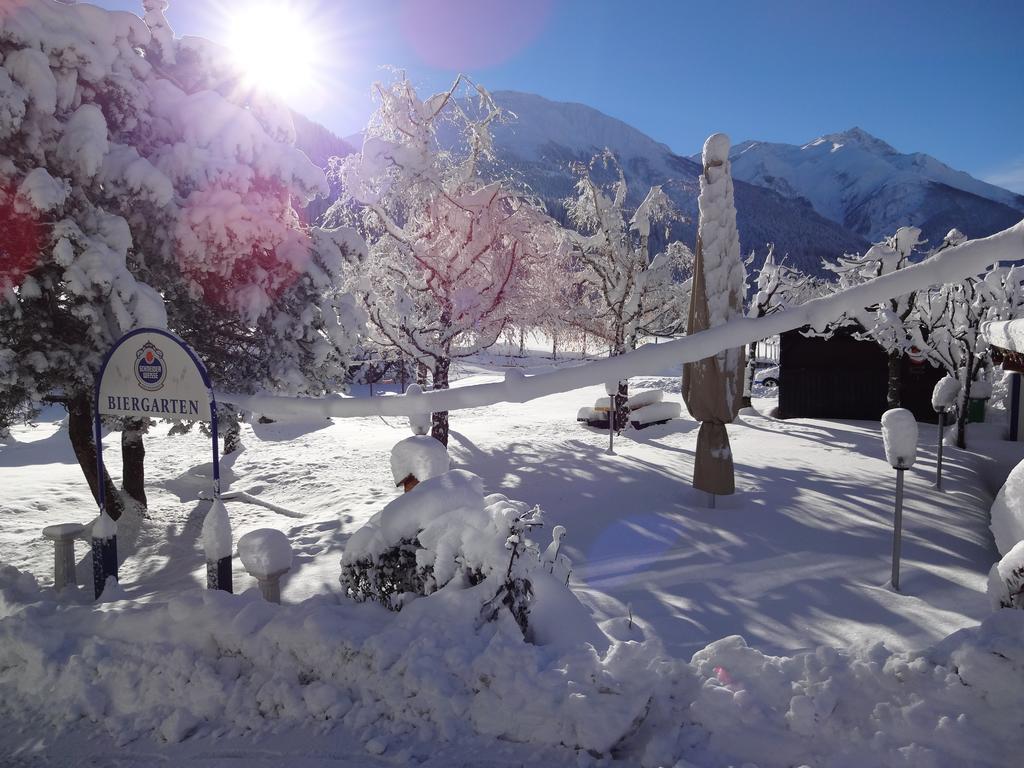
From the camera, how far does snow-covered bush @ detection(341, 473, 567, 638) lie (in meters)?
3.63

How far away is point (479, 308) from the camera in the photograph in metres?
13.1

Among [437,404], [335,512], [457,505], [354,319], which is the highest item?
[354,319]

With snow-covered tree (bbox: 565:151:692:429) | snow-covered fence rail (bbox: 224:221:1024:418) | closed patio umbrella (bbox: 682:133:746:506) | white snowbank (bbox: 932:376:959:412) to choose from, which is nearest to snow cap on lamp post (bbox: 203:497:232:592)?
snow-covered fence rail (bbox: 224:221:1024:418)

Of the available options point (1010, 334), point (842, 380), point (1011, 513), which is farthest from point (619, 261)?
point (1011, 513)

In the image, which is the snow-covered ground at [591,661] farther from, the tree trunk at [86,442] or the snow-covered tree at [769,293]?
the snow-covered tree at [769,293]

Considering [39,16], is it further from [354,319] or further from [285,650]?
[285,650]

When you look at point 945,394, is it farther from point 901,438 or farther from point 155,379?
point 155,379

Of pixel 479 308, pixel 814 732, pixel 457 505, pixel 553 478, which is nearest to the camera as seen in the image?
pixel 814 732

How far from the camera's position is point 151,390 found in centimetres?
489

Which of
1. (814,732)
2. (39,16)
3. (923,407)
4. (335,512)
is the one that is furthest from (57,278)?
(923,407)

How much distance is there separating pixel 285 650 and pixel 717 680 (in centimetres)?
259

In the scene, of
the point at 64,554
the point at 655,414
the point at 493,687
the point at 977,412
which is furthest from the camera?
the point at 977,412

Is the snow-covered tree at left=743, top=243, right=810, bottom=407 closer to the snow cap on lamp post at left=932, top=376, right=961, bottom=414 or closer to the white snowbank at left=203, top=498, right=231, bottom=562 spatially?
the snow cap on lamp post at left=932, top=376, right=961, bottom=414

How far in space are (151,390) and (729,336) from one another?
453 cm
